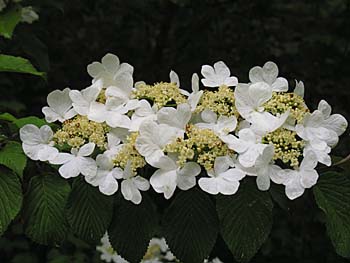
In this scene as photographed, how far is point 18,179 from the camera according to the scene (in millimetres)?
1037

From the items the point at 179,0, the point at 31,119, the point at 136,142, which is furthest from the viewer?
the point at 179,0

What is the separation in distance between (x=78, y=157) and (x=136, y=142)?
10 centimetres

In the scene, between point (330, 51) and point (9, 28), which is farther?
point (330, 51)

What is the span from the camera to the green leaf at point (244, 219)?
96cm

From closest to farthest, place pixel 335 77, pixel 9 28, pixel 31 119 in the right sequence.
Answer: pixel 31 119 < pixel 9 28 < pixel 335 77

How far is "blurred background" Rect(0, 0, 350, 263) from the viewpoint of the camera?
8.95 feet

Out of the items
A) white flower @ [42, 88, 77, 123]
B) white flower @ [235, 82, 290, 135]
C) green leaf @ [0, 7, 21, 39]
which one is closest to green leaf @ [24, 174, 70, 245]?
white flower @ [42, 88, 77, 123]

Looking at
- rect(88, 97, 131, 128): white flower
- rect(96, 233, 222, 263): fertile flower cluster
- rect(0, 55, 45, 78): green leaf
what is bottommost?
rect(96, 233, 222, 263): fertile flower cluster

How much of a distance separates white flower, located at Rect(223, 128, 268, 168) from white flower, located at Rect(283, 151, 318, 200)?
2.1 inches

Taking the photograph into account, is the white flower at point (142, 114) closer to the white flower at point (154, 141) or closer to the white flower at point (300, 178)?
the white flower at point (154, 141)

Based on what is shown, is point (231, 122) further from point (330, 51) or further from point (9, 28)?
point (330, 51)

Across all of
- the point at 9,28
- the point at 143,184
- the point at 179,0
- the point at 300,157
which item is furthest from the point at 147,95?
the point at 179,0

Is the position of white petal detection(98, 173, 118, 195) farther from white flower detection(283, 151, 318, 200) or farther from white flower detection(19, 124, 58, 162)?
white flower detection(283, 151, 318, 200)

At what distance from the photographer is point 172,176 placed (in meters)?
0.94
